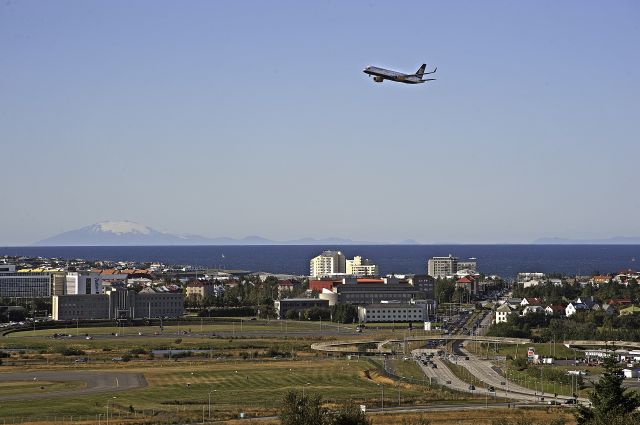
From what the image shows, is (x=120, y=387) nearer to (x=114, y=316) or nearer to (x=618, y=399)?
(x=618, y=399)

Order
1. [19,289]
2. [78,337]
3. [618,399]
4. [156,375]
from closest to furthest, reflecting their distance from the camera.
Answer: [618,399], [156,375], [78,337], [19,289]

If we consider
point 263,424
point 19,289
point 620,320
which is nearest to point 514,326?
point 620,320

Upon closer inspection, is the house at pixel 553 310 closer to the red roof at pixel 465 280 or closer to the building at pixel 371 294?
the building at pixel 371 294

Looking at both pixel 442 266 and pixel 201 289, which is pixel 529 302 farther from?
pixel 442 266

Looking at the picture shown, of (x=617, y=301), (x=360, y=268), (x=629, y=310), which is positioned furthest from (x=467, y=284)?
(x=629, y=310)

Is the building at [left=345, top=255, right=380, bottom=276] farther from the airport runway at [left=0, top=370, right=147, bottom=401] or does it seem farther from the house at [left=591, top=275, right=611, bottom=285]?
the airport runway at [left=0, top=370, right=147, bottom=401]

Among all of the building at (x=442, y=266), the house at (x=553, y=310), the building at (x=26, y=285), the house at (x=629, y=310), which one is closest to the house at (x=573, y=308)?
the house at (x=553, y=310)
